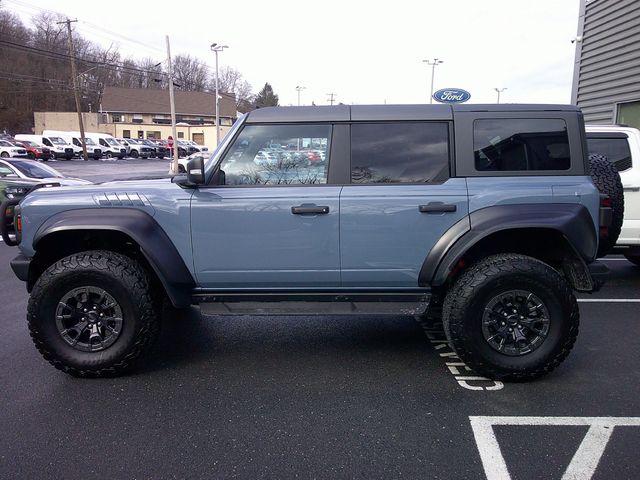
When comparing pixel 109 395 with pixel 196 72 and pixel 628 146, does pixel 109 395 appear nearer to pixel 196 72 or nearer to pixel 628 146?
pixel 628 146

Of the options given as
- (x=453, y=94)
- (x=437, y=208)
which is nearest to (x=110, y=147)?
(x=453, y=94)

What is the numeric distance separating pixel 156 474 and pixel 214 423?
0.54 metres

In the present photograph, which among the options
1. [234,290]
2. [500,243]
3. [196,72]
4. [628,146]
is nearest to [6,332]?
[234,290]

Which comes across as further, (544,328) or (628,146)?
(628,146)

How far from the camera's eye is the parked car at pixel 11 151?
107 ft

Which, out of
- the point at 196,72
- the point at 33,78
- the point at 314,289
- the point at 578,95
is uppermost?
the point at 196,72

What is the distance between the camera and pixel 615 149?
6.38 m

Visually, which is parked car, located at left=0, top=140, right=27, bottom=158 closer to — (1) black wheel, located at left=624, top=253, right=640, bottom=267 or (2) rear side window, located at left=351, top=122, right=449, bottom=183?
(2) rear side window, located at left=351, top=122, right=449, bottom=183

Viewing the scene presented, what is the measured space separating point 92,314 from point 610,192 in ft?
14.5

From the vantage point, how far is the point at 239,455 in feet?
8.88

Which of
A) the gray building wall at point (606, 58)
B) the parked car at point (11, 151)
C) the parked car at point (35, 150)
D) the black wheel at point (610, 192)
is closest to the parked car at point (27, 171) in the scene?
the black wheel at point (610, 192)

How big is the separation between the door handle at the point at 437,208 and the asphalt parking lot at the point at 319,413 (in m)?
1.28

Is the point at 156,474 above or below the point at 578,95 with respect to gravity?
below

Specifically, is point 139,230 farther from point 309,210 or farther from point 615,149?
point 615,149
